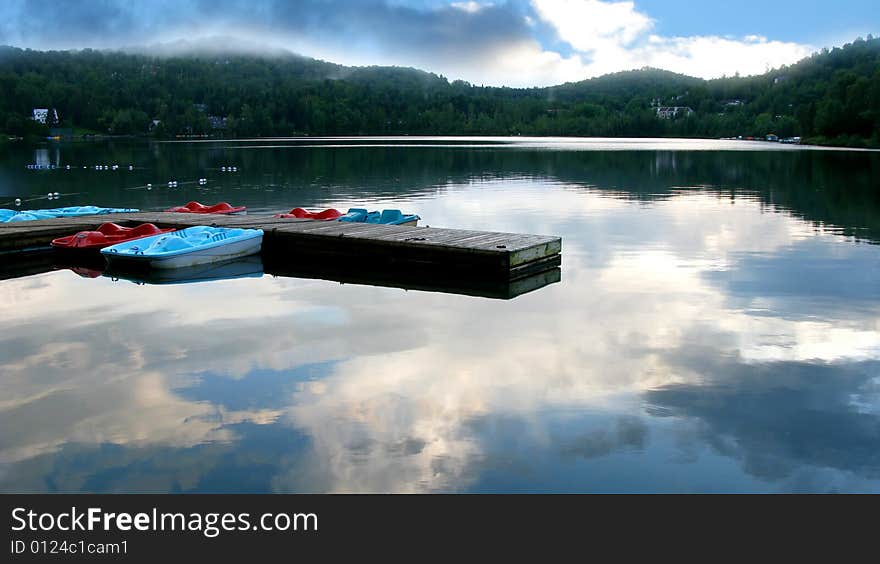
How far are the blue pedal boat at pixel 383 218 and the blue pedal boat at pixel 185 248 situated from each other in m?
5.07

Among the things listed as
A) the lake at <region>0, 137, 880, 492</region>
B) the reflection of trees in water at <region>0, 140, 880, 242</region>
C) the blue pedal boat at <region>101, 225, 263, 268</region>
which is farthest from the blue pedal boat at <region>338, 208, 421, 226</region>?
the reflection of trees in water at <region>0, 140, 880, 242</region>

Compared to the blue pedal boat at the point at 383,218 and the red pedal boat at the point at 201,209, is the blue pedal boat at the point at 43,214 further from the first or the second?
the blue pedal boat at the point at 383,218

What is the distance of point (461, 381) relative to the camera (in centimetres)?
1165

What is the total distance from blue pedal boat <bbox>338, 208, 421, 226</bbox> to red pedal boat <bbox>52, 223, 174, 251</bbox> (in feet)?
21.6

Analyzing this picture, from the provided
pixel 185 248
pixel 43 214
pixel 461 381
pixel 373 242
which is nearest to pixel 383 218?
pixel 373 242

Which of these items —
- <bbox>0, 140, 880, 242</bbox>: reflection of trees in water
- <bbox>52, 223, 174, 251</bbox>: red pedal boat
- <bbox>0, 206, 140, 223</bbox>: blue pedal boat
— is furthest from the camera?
<bbox>0, 140, 880, 242</bbox>: reflection of trees in water

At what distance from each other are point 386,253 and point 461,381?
10633 millimetres

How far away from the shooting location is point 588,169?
72.2 m

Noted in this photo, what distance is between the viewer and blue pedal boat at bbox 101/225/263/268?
68.4 ft

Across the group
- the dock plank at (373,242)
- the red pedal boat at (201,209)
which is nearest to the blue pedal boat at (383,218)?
the dock plank at (373,242)

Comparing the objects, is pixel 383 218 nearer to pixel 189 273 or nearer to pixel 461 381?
pixel 189 273

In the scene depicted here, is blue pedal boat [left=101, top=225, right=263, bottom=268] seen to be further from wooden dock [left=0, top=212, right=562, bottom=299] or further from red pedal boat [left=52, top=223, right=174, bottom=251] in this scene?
red pedal boat [left=52, top=223, right=174, bottom=251]
